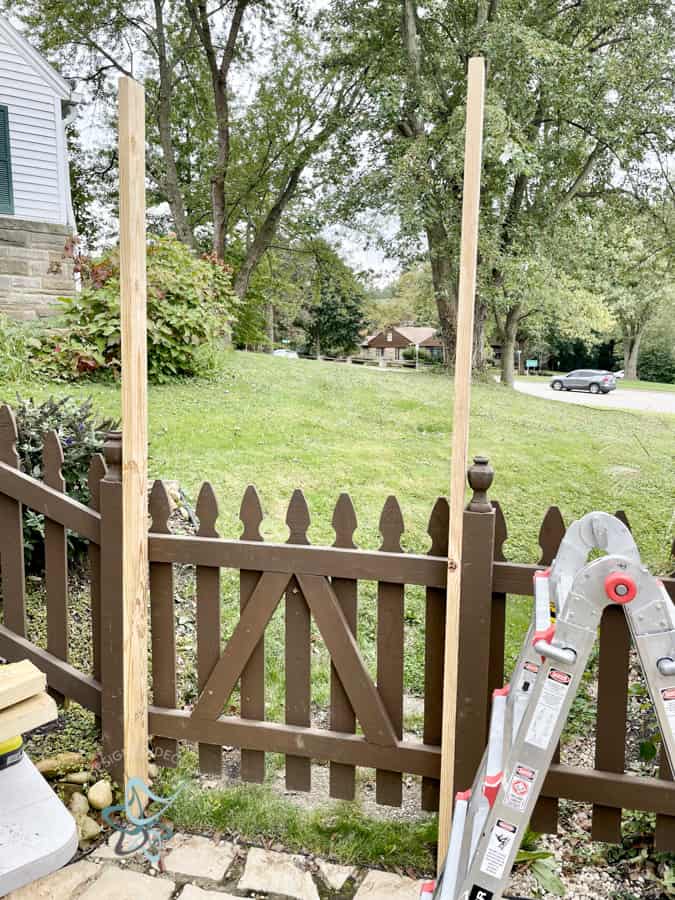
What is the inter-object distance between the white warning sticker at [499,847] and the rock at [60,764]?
4.37ft

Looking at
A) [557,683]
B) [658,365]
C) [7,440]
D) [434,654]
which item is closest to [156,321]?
[7,440]

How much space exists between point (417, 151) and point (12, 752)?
29.0 ft

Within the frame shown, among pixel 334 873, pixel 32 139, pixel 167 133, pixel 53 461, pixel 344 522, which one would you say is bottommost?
pixel 334 873

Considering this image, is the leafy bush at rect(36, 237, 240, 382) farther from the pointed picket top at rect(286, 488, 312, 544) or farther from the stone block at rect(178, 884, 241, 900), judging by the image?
the stone block at rect(178, 884, 241, 900)

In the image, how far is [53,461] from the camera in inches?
72.8

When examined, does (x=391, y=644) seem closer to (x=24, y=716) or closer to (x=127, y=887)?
(x=127, y=887)

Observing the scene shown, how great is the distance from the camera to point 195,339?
6297mm

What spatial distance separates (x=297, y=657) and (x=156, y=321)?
193 inches

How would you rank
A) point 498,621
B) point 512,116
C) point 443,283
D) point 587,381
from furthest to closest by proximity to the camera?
point 587,381 → point 443,283 → point 512,116 → point 498,621

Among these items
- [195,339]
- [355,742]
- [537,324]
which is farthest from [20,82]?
[355,742]

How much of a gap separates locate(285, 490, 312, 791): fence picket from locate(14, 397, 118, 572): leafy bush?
4.18ft

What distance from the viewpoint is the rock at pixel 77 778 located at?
181cm

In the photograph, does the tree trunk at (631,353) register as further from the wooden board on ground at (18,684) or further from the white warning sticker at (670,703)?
the wooden board on ground at (18,684)

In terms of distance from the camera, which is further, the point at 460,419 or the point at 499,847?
the point at 460,419
